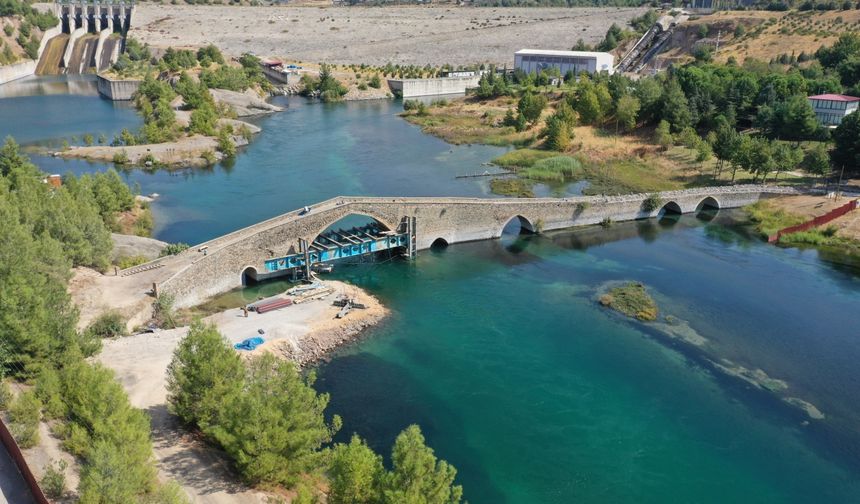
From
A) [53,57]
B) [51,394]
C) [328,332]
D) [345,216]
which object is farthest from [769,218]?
[53,57]

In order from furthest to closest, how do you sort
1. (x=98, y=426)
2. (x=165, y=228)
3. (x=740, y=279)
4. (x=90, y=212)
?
(x=165, y=228) < (x=740, y=279) < (x=90, y=212) < (x=98, y=426)

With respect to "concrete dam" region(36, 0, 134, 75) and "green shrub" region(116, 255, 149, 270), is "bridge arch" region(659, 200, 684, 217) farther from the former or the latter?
"concrete dam" region(36, 0, 134, 75)

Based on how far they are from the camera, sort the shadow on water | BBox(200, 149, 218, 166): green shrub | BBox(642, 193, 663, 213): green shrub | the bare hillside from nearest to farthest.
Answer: the shadow on water, BBox(642, 193, 663, 213): green shrub, BBox(200, 149, 218, 166): green shrub, the bare hillside

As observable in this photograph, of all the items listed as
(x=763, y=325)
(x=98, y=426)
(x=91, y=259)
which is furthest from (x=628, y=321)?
(x=91, y=259)

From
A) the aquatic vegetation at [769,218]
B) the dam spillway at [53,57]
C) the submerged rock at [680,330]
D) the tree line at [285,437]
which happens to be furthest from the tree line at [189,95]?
the aquatic vegetation at [769,218]

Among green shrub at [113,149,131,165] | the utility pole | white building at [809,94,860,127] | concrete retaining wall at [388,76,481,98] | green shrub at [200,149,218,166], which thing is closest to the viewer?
the utility pole

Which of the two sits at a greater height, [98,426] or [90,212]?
[90,212]

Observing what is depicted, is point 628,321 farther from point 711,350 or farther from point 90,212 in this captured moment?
point 90,212

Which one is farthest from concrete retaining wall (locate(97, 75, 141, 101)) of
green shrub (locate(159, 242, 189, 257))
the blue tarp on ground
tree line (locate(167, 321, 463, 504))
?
tree line (locate(167, 321, 463, 504))

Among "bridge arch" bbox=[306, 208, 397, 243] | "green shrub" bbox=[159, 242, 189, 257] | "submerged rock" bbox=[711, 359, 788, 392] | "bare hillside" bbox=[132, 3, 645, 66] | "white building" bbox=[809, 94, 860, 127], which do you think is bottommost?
"submerged rock" bbox=[711, 359, 788, 392]
